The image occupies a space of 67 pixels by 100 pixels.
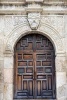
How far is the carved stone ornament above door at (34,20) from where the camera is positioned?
8.64 m

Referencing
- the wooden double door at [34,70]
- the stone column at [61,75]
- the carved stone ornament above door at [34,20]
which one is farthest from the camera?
the wooden double door at [34,70]

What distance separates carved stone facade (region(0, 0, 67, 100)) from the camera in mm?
8516

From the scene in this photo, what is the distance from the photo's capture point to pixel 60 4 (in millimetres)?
8773

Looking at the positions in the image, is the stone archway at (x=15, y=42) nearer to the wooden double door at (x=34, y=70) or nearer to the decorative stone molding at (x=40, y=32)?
the decorative stone molding at (x=40, y=32)

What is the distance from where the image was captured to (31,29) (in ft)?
28.6

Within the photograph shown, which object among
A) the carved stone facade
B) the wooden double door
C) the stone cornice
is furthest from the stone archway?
the stone cornice

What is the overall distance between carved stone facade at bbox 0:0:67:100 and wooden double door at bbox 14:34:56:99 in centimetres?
33

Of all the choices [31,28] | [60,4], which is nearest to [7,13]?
[31,28]

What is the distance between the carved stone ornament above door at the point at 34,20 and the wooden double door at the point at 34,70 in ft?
1.66

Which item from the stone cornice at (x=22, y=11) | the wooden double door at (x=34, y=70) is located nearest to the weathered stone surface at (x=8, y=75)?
the wooden double door at (x=34, y=70)

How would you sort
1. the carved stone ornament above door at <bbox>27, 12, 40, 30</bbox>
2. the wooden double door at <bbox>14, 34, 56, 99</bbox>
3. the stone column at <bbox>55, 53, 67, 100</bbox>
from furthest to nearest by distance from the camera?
the wooden double door at <bbox>14, 34, 56, 99</bbox> < the carved stone ornament above door at <bbox>27, 12, 40, 30</bbox> < the stone column at <bbox>55, 53, 67, 100</bbox>

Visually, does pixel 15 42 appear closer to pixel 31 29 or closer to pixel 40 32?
pixel 31 29

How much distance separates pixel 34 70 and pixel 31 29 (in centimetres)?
130

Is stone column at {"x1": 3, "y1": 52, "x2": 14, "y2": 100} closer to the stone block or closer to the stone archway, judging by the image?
the stone archway
